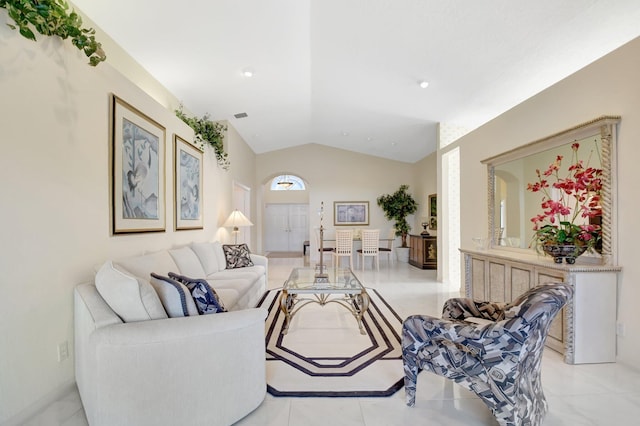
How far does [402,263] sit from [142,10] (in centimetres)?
706

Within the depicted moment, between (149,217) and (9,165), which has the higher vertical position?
(9,165)

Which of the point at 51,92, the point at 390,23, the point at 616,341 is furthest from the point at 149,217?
the point at 616,341

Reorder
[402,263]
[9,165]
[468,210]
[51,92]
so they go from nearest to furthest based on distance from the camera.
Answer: [9,165] < [51,92] < [468,210] < [402,263]

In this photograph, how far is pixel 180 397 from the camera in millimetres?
1536

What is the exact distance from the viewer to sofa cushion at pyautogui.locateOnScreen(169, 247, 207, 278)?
10.5ft

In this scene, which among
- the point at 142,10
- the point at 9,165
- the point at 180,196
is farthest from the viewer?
the point at 180,196

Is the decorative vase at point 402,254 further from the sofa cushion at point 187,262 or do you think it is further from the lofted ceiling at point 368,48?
the sofa cushion at point 187,262

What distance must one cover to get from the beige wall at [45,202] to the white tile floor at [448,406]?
1.07 ft

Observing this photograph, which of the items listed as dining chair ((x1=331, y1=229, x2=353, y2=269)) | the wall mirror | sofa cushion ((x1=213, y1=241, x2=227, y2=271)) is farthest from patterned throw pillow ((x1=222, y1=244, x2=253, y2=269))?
the wall mirror

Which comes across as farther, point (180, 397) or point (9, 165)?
point (9, 165)

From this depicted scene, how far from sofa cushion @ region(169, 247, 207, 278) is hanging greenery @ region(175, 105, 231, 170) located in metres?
1.88

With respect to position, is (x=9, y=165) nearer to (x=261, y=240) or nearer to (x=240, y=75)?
(x=240, y=75)

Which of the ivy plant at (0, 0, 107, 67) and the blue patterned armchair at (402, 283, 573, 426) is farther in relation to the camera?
the ivy plant at (0, 0, 107, 67)

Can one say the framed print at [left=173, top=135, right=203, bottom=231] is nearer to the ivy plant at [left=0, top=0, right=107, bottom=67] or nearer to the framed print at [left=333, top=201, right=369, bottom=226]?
the ivy plant at [left=0, top=0, right=107, bottom=67]
